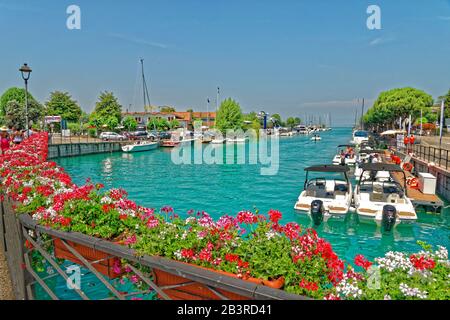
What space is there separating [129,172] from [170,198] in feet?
45.7

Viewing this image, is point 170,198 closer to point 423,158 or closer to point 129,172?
point 129,172

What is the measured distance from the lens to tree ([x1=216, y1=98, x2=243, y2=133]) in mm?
94125

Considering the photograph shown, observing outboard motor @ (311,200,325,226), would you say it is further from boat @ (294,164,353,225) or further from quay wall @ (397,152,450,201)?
quay wall @ (397,152,450,201)

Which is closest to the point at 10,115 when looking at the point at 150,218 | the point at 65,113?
the point at 65,113

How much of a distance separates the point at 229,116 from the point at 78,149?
168ft

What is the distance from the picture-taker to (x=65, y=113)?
84.2m

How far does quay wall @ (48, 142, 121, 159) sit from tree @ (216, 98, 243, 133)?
40.0m

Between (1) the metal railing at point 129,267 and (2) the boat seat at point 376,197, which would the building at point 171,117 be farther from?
(1) the metal railing at point 129,267

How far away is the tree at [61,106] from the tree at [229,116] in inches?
1534

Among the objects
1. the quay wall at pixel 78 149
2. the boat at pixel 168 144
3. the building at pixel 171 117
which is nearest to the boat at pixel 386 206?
the quay wall at pixel 78 149

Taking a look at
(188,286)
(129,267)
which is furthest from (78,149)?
(188,286)

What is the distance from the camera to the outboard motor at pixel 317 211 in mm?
13945

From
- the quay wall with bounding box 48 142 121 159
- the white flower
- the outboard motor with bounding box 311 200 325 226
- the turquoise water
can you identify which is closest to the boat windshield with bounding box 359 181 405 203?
the turquoise water
